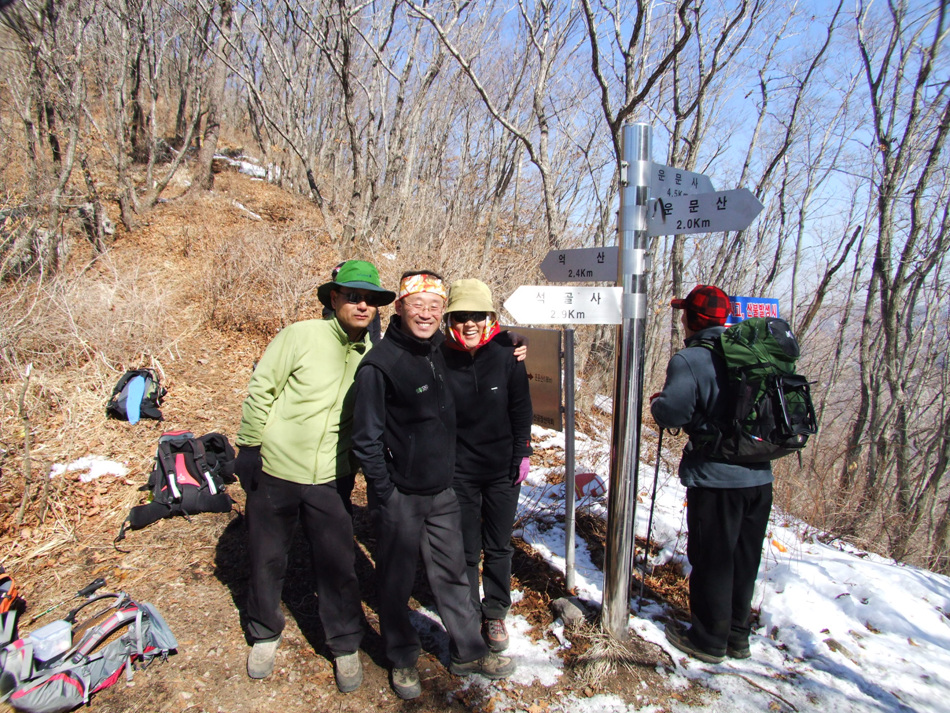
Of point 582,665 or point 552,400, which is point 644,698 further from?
point 552,400

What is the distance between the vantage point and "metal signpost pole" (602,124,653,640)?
274cm

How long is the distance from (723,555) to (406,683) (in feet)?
5.80

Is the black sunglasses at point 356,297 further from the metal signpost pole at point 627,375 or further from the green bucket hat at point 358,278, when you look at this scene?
the metal signpost pole at point 627,375

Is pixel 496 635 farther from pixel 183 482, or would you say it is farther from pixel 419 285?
pixel 183 482

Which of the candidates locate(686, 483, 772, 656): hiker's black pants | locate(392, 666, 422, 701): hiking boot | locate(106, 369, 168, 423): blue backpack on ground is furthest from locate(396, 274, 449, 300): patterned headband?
locate(106, 369, 168, 423): blue backpack on ground

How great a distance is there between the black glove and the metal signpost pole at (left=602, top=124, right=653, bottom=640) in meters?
1.87

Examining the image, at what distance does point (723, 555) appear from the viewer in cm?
281

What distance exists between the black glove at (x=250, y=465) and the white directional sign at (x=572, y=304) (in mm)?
1456

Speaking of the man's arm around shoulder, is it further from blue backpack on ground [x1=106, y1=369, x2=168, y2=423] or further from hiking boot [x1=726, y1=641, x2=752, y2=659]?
blue backpack on ground [x1=106, y1=369, x2=168, y2=423]

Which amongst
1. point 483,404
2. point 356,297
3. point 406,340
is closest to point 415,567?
point 483,404

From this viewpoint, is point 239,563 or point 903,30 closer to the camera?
point 239,563

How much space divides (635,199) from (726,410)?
3.91 feet

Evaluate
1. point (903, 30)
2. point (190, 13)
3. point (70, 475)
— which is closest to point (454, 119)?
point (190, 13)

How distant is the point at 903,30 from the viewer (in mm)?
10156
